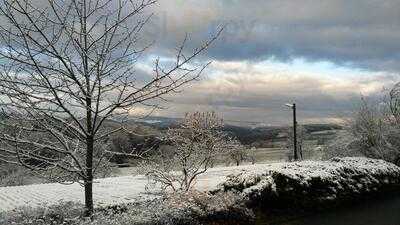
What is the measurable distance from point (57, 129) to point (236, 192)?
941 centimetres

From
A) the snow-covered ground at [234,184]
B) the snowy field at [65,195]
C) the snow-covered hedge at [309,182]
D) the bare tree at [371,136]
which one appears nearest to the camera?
the snowy field at [65,195]

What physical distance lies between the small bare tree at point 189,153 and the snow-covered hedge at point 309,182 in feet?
6.82

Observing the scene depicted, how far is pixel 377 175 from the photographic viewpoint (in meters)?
27.9

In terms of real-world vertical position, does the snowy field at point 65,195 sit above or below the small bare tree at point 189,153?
below

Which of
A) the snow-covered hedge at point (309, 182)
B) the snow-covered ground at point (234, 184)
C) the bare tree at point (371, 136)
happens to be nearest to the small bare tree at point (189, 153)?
the snow-covered ground at point (234, 184)

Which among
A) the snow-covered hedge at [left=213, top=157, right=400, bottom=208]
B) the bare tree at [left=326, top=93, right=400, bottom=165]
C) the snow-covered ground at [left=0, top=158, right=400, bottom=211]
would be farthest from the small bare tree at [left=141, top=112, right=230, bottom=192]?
the bare tree at [left=326, top=93, right=400, bottom=165]

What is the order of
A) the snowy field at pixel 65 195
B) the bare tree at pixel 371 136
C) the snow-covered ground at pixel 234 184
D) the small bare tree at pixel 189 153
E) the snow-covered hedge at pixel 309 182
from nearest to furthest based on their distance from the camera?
the snowy field at pixel 65 195 → the snow-covered ground at pixel 234 184 → the snow-covered hedge at pixel 309 182 → the small bare tree at pixel 189 153 → the bare tree at pixel 371 136

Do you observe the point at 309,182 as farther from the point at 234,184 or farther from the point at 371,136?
the point at 371,136

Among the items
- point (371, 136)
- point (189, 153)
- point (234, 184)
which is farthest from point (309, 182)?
point (371, 136)

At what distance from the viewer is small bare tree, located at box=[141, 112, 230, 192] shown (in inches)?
874

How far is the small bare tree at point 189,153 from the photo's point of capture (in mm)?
22194

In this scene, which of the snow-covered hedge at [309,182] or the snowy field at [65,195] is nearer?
the snowy field at [65,195]

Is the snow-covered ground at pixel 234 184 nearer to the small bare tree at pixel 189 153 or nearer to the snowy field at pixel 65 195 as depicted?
the snowy field at pixel 65 195

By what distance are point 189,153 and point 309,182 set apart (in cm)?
523
